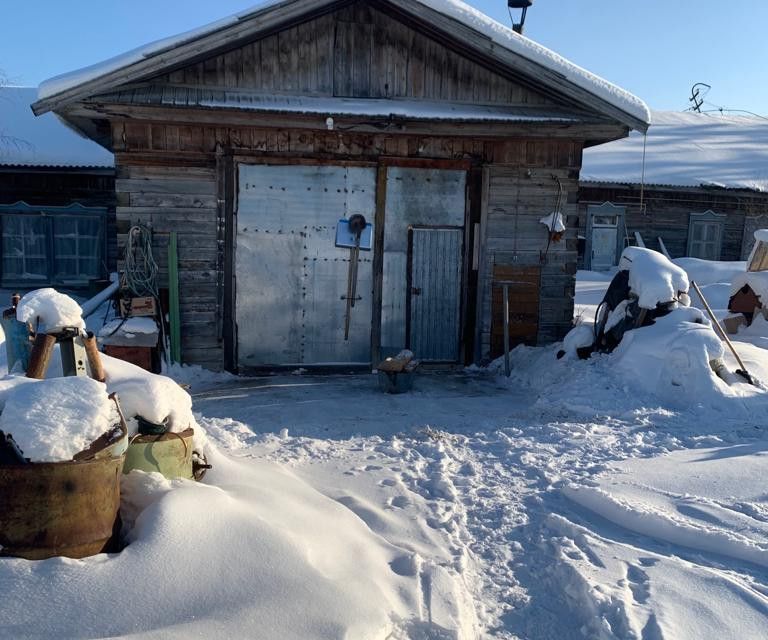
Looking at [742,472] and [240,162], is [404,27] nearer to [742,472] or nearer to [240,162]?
[240,162]

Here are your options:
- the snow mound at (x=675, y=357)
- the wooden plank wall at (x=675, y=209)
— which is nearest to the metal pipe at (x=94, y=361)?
the snow mound at (x=675, y=357)

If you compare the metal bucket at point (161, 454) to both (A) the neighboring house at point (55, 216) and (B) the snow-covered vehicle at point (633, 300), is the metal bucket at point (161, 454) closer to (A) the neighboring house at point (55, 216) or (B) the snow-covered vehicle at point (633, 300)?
(B) the snow-covered vehicle at point (633, 300)

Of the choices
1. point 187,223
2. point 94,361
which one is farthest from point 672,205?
point 94,361

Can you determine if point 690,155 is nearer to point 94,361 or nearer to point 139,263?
point 139,263

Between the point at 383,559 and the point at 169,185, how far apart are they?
20.5ft

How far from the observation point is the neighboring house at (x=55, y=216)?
13.7m

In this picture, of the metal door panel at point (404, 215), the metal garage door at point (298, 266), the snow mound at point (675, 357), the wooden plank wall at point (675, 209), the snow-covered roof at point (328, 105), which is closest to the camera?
A: the snow mound at point (675, 357)

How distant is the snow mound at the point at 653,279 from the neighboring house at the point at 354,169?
4.64ft

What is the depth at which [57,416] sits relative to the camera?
9.70 feet

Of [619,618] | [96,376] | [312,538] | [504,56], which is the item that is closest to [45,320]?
[96,376]

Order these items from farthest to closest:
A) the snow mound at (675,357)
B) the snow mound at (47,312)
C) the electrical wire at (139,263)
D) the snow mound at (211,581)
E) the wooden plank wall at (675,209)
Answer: the wooden plank wall at (675,209)
the electrical wire at (139,263)
the snow mound at (675,357)
the snow mound at (47,312)
the snow mound at (211,581)

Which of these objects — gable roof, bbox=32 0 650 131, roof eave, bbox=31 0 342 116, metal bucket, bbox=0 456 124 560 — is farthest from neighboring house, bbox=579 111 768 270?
metal bucket, bbox=0 456 124 560

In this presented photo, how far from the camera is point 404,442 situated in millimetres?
5805

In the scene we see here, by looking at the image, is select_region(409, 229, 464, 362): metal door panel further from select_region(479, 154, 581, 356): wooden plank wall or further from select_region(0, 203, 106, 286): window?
select_region(0, 203, 106, 286): window
